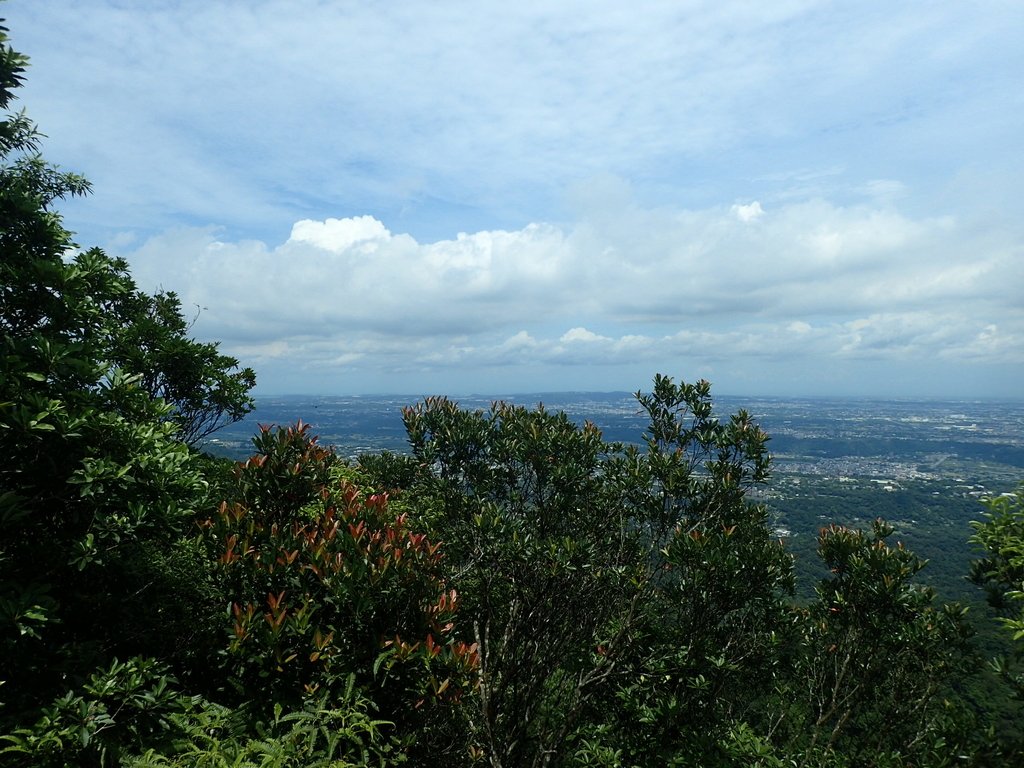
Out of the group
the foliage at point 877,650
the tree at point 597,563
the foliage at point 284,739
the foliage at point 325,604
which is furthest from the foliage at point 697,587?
the foliage at point 284,739

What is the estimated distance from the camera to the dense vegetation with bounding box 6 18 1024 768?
5.32 metres

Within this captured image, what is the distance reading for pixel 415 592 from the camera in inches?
259

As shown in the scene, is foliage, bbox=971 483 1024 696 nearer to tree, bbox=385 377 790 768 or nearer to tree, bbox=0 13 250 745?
tree, bbox=385 377 790 768

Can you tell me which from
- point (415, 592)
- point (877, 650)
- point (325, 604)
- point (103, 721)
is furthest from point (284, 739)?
point (877, 650)

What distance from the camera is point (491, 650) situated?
1071cm

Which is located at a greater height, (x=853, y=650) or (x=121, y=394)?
(x=121, y=394)

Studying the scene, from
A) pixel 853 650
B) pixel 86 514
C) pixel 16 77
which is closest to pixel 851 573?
pixel 853 650

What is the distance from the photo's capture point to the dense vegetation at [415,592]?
5.32m

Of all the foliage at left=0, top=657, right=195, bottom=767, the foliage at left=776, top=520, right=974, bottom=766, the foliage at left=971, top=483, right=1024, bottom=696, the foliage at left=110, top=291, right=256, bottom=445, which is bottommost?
the foliage at left=776, top=520, right=974, bottom=766

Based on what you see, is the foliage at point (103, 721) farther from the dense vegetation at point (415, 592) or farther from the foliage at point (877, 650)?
the foliage at point (877, 650)

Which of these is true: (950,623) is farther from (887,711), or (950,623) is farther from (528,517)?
(528,517)

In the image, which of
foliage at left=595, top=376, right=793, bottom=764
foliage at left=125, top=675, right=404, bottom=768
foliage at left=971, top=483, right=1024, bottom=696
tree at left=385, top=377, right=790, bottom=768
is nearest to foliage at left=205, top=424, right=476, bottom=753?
foliage at left=125, top=675, right=404, bottom=768

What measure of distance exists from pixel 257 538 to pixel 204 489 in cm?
113

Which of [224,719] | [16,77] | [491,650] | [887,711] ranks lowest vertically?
[887,711]
